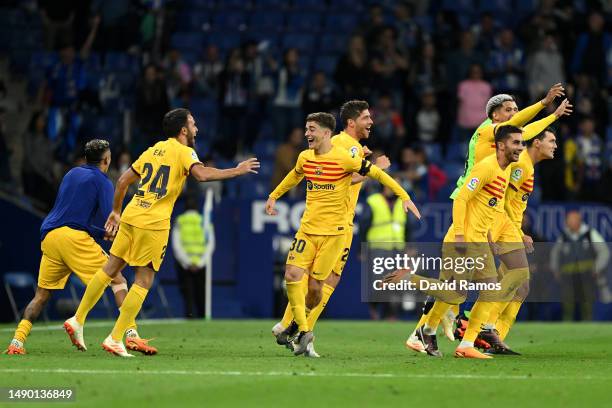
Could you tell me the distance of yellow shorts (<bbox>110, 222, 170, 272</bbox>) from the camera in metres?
13.0

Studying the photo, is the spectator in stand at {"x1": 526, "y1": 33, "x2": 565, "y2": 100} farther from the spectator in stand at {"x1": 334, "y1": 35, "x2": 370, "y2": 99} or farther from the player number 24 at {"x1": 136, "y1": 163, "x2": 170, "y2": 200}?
the player number 24 at {"x1": 136, "y1": 163, "x2": 170, "y2": 200}

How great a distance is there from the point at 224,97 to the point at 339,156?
39.4 ft

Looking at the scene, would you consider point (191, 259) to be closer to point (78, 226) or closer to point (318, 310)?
point (78, 226)

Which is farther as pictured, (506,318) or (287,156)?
(287,156)

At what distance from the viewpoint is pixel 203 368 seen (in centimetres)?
1176

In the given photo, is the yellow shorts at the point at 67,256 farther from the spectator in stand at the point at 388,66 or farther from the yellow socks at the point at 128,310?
the spectator in stand at the point at 388,66

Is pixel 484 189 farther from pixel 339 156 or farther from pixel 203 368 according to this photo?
pixel 203 368

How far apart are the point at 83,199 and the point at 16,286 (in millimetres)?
6986

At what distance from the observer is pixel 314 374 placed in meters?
11.2

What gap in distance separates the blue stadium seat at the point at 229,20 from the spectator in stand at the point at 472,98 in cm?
547

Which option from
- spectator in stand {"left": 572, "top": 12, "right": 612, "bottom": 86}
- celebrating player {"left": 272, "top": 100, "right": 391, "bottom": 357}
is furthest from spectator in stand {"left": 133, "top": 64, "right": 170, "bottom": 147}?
celebrating player {"left": 272, "top": 100, "right": 391, "bottom": 357}

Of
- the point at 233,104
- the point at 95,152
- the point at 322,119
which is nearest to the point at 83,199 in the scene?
the point at 95,152

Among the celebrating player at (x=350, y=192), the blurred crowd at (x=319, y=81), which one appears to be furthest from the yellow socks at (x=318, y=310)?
the blurred crowd at (x=319, y=81)

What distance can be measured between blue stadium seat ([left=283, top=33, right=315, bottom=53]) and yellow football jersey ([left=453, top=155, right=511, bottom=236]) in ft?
46.0
